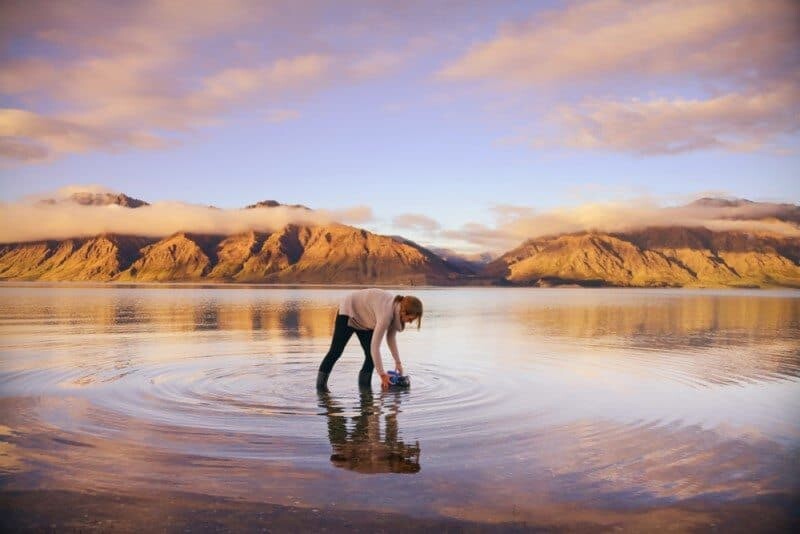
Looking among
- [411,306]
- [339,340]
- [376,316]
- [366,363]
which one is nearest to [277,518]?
[411,306]

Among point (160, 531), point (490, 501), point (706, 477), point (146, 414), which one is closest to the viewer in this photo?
point (160, 531)

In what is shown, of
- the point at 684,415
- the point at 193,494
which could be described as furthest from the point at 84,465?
the point at 684,415

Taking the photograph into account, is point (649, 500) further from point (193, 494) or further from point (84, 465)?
point (84, 465)

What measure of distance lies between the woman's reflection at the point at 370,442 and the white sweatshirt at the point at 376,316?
881 mm

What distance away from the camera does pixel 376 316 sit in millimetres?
11688

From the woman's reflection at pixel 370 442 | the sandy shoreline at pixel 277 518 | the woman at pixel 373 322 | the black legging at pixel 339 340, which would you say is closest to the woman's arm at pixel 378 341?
the woman at pixel 373 322

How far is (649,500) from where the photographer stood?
631 centimetres

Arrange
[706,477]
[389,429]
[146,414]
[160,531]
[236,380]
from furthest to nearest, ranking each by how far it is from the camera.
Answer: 1. [236,380]
2. [146,414]
3. [389,429]
4. [706,477]
5. [160,531]

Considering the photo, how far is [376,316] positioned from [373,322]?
0.51 metres

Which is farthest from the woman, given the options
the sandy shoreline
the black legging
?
the sandy shoreline

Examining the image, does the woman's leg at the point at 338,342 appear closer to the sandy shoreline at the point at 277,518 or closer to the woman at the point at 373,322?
the woman at the point at 373,322

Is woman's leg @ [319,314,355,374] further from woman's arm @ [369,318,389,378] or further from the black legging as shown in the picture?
woman's arm @ [369,318,389,378]

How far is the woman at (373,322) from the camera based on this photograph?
36.2ft

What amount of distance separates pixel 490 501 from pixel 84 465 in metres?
4.48
